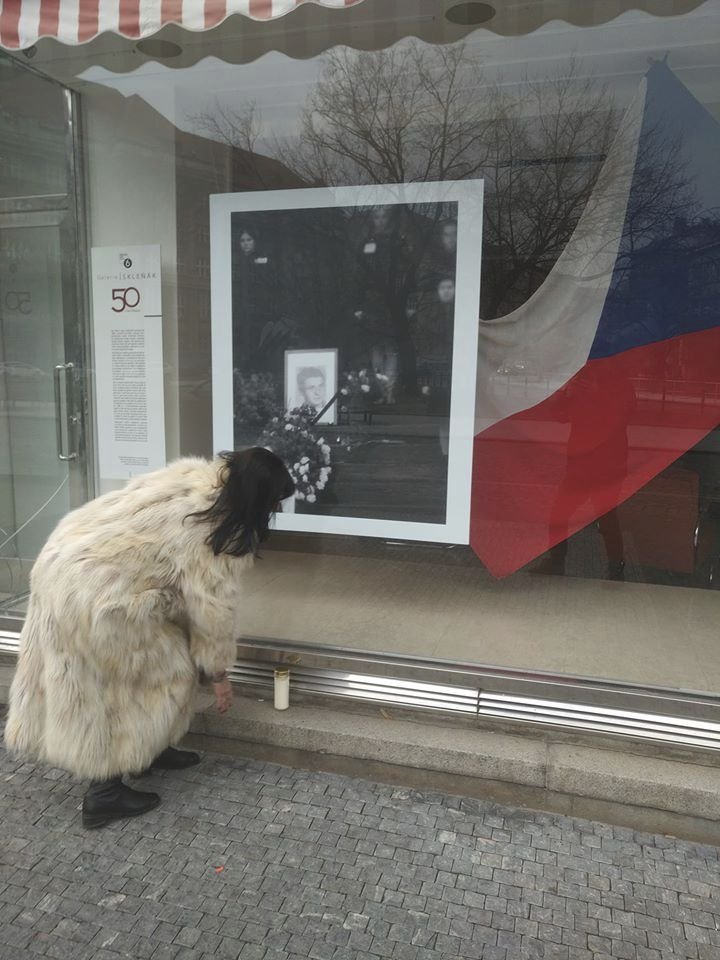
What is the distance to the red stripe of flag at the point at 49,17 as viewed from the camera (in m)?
3.37

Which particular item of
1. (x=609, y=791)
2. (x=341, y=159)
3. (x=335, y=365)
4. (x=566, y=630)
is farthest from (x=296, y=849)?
(x=341, y=159)

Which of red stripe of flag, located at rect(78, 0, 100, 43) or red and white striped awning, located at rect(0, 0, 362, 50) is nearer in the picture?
red and white striped awning, located at rect(0, 0, 362, 50)

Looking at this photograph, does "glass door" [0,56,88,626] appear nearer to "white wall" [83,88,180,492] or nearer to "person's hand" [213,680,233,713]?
"white wall" [83,88,180,492]

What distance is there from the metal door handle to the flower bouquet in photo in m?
1.49

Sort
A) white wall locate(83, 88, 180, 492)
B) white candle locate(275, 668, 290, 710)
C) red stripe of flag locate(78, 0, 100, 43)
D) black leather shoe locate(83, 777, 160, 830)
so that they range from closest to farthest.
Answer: black leather shoe locate(83, 777, 160, 830)
red stripe of flag locate(78, 0, 100, 43)
white candle locate(275, 668, 290, 710)
white wall locate(83, 88, 180, 492)

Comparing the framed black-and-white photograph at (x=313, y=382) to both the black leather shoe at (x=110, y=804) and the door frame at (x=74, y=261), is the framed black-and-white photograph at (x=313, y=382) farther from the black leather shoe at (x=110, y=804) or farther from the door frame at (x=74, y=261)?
the black leather shoe at (x=110, y=804)

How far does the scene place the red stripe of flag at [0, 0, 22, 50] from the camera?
3.46 metres

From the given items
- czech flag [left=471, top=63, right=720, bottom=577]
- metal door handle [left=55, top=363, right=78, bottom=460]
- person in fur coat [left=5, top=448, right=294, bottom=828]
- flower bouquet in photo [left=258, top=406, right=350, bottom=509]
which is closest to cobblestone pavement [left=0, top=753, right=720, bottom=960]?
person in fur coat [left=5, top=448, right=294, bottom=828]

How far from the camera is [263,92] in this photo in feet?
13.9

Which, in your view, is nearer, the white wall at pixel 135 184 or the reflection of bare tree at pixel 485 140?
the reflection of bare tree at pixel 485 140

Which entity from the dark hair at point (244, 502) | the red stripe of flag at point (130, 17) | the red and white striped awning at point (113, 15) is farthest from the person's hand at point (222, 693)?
the red stripe of flag at point (130, 17)

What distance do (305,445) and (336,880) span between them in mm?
2378

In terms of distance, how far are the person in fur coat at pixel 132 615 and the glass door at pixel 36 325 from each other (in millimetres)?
1817

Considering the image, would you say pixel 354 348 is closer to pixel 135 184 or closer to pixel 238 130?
pixel 238 130
